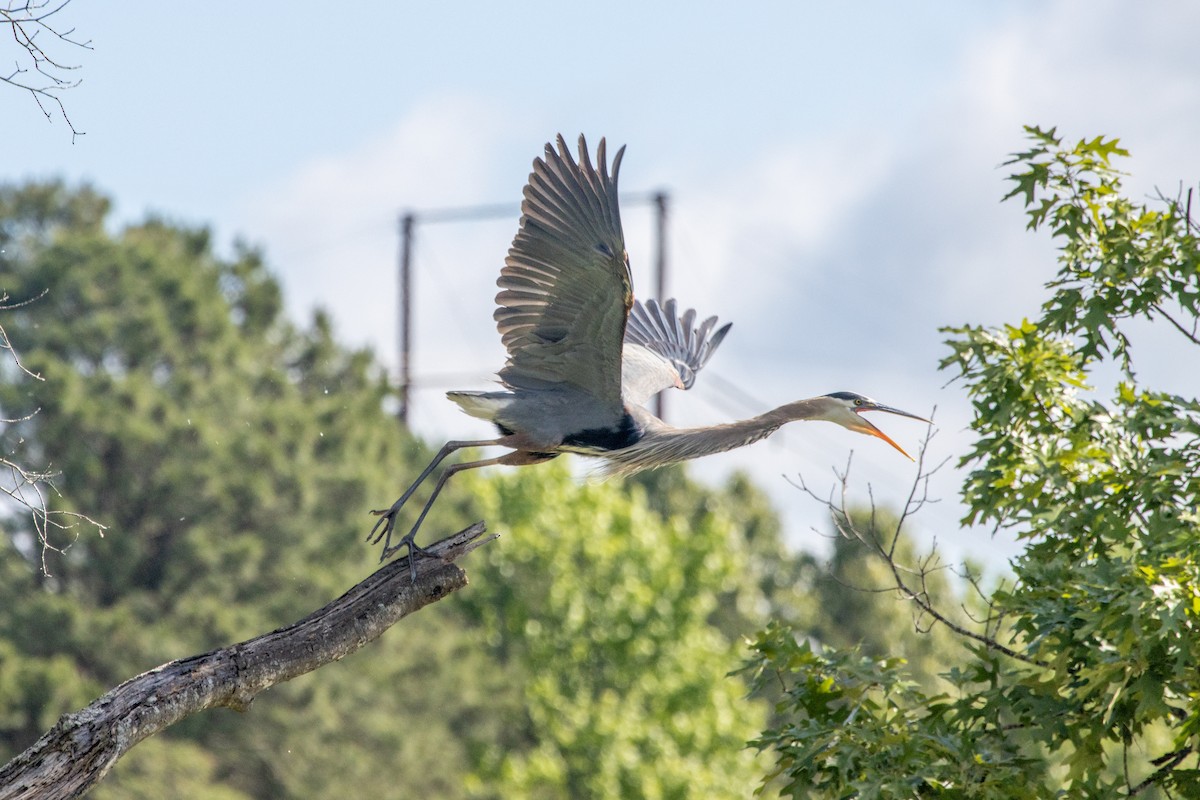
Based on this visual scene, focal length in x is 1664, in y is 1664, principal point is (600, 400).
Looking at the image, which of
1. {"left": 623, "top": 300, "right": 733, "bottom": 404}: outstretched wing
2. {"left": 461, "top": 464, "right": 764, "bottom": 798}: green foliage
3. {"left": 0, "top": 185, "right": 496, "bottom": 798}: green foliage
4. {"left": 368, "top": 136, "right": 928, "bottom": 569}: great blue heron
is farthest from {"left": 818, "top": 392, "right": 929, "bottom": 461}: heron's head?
{"left": 461, "top": 464, "right": 764, "bottom": 798}: green foliage

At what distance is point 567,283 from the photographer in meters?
7.62

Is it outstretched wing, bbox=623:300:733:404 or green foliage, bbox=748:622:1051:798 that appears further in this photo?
outstretched wing, bbox=623:300:733:404

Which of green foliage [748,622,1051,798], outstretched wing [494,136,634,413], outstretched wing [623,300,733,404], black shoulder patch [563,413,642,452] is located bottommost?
green foliage [748,622,1051,798]

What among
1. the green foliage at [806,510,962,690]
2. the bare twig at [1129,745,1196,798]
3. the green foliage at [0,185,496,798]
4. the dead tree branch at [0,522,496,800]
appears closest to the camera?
the dead tree branch at [0,522,496,800]

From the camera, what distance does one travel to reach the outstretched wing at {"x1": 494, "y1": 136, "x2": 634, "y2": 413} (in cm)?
741

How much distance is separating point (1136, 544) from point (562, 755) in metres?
23.8

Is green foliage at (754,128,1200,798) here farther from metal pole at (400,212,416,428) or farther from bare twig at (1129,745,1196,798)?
metal pole at (400,212,416,428)

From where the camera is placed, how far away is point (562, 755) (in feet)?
97.1

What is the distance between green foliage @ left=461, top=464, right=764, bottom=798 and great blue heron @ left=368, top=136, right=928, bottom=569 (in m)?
20.1

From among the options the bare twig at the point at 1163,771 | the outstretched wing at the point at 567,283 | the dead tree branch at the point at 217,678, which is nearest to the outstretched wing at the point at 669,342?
the outstretched wing at the point at 567,283

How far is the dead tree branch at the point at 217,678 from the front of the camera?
5.13m

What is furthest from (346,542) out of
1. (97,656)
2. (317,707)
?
(97,656)

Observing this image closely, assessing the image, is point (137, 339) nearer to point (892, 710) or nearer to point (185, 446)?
point (185, 446)

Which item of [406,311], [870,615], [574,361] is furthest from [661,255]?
[574,361]
